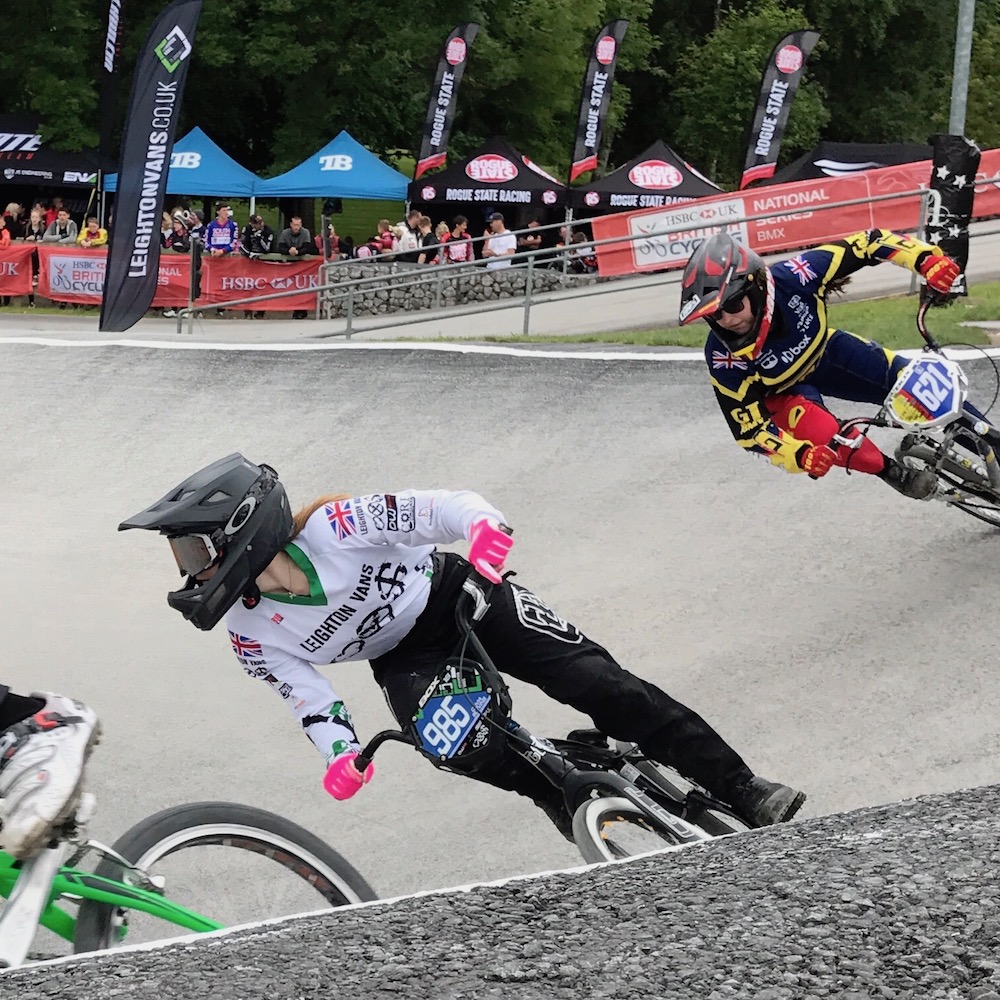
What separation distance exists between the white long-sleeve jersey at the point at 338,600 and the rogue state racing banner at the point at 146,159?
1376 cm

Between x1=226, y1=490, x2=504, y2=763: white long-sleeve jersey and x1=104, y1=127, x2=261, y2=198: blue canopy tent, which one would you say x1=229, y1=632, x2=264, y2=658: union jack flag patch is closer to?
x1=226, y1=490, x2=504, y2=763: white long-sleeve jersey

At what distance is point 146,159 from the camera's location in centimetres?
1772

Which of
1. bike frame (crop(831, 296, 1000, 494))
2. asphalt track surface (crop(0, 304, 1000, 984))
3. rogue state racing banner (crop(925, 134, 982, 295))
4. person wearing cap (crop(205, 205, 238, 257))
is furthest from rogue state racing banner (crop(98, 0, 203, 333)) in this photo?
bike frame (crop(831, 296, 1000, 494))

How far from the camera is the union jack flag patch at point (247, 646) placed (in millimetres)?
4590

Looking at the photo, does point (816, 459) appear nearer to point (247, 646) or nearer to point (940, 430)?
point (940, 430)

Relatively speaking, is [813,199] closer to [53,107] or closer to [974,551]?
[974,551]

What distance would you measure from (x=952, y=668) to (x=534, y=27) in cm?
3502

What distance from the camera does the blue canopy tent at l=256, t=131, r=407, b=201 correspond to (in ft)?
83.4

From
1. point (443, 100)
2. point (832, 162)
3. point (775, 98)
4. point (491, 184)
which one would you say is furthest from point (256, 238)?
point (775, 98)

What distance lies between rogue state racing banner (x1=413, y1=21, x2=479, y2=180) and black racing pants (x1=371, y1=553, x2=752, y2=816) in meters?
24.1

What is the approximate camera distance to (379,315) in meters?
22.1

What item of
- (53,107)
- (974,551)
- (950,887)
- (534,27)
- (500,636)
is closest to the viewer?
(950,887)

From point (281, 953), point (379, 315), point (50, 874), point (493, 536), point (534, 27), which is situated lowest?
point (379, 315)

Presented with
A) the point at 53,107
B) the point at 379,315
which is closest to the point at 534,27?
Answer: the point at 53,107
